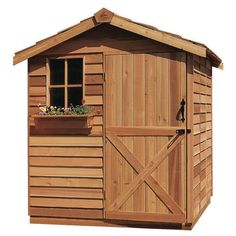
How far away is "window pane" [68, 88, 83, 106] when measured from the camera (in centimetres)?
897

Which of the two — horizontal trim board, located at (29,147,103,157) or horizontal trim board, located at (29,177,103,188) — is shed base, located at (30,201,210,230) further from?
horizontal trim board, located at (29,147,103,157)

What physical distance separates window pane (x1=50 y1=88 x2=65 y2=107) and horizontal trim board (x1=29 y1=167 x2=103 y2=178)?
1130 millimetres

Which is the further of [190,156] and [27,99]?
[27,99]

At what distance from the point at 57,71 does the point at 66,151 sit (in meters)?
1.41

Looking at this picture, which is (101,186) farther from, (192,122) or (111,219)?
(192,122)

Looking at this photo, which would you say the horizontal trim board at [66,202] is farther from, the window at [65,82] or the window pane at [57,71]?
the window pane at [57,71]

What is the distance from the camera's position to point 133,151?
8.66m

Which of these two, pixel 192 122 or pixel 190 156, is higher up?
pixel 192 122

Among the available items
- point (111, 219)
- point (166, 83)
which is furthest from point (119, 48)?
point (111, 219)

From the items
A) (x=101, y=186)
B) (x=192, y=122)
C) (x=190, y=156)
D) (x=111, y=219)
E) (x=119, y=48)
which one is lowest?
(x=111, y=219)

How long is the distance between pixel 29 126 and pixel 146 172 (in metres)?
2.22

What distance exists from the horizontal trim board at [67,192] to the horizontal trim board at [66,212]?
240 millimetres

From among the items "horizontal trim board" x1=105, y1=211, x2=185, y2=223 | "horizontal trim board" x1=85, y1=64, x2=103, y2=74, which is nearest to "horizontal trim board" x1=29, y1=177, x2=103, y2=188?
"horizontal trim board" x1=105, y1=211, x2=185, y2=223

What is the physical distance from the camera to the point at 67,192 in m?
8.95
